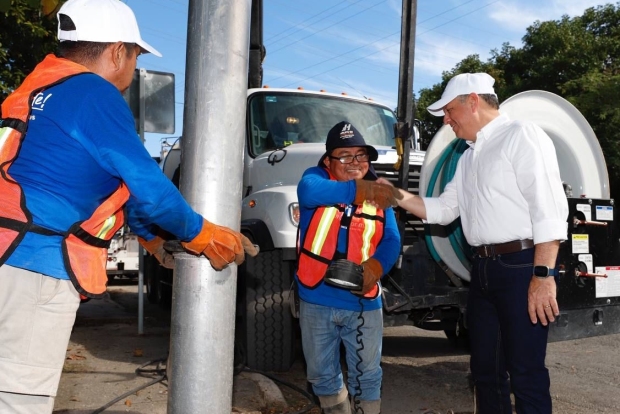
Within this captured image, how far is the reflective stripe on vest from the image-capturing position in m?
4.02

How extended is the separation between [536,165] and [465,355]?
166 inches

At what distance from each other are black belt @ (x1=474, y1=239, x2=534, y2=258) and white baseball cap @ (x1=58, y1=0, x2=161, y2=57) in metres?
2.18

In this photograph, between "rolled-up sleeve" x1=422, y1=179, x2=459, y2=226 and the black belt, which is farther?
"rolled-up sleeve" x1=422, y1=179, x2=459, y2=226

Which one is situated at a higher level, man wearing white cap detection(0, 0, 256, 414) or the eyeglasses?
the eyeglasses

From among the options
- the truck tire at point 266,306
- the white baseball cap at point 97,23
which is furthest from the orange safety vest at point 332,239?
the white baseball cap at point 97,23

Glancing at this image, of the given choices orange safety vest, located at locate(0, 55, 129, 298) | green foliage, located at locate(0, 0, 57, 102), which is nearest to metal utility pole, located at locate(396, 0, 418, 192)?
orange safety vest, located at locate(0, 55, 129, 298)

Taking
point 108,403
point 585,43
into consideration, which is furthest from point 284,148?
point 585,43

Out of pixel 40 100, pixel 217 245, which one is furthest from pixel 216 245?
pixel 40 100

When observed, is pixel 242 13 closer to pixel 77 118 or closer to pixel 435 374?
pixel 77 118

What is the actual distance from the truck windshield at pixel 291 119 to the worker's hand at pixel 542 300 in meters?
3.57

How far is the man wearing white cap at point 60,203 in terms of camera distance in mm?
2311

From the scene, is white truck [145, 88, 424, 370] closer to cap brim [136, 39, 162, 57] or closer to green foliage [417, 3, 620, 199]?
cap brim [136, 39, 162, 57]

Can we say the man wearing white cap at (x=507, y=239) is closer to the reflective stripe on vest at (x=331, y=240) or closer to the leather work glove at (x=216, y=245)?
the reflective stripe on vest at (x=331, y=240)

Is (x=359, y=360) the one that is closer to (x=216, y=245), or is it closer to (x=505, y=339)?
(x=505, y=339)
